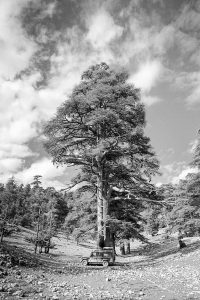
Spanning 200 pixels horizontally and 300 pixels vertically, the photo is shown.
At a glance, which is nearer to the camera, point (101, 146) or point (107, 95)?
point (101, 146)

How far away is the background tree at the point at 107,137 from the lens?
56.5ft

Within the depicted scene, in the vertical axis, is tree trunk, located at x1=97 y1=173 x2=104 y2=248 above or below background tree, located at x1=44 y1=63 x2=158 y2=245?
below

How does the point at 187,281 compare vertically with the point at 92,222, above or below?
below

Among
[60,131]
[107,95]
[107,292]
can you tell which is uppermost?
[107,95]

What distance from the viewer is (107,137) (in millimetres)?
18500

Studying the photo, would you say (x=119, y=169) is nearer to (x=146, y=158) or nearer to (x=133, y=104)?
(x=146, y=158)

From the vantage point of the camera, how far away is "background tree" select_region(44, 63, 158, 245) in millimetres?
17219

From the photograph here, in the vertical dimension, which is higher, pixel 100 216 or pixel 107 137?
pixel 107 137

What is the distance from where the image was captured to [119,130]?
1850 cm

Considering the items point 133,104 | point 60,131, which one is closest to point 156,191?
point 133,104

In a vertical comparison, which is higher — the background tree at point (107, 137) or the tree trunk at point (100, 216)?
the background tree at point (107, 137)

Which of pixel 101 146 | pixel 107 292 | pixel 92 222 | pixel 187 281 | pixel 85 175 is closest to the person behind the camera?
pixel 107 292

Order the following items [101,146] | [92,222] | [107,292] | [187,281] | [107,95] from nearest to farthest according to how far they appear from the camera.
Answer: [107,292] → [187,281] → [101,146] → [107,95] → [92,222]

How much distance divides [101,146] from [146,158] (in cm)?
344
